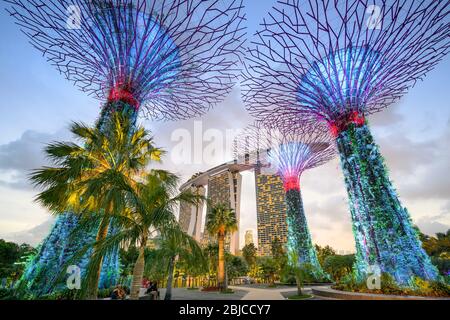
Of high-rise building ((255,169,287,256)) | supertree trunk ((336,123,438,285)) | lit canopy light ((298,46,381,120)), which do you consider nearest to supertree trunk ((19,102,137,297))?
supertree trunk ((336,123,438,285))

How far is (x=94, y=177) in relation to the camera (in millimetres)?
8188

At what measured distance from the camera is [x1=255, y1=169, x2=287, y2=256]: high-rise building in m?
122

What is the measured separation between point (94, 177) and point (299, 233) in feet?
83.5

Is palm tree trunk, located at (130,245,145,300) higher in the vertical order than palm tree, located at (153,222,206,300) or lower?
lower

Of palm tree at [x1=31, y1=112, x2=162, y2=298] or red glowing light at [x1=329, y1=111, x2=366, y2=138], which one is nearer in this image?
palm tree at [x1=31, y1=112, x2=162, y2=298]

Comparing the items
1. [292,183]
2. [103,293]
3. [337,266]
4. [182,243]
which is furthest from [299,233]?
[182,243]

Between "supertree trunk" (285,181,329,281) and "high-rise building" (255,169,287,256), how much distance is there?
92.3m

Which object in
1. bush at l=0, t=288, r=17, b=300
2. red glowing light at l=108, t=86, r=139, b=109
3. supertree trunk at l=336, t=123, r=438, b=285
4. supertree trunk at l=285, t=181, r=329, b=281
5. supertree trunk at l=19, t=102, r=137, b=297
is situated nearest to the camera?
bush at l=0, t=288, r=17, b=300

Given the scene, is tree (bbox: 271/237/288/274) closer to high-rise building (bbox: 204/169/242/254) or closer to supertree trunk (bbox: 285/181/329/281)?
supertree trunk (bbox: 285/181/329/281)

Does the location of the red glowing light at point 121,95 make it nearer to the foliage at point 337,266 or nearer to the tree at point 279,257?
the tree at point 279,257

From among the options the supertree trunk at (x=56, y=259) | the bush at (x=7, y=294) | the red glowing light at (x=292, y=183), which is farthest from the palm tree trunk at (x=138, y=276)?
the red glowing light at (x=292, y=183)

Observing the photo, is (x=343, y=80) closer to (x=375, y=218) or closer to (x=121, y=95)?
(x=375, y=218)

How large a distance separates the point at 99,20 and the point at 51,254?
12320 millimetres
